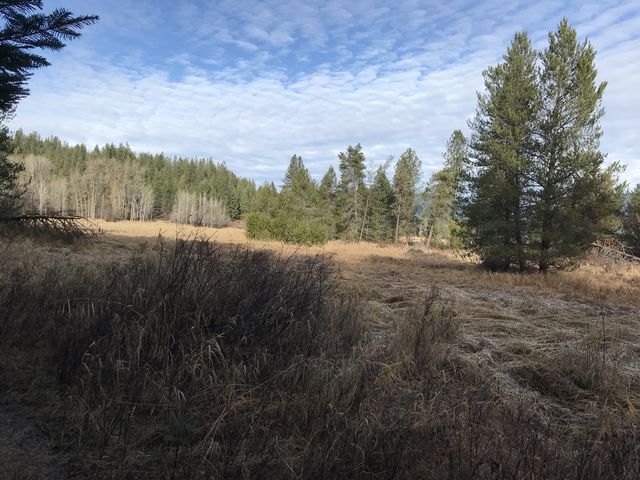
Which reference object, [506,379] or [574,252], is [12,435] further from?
[574,252]

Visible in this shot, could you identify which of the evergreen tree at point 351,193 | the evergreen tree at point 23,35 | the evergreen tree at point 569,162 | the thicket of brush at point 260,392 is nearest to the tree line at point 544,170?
the evergreen tree at point 569,162

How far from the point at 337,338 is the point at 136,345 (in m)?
1.97

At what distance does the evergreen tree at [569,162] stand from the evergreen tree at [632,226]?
36.4 feet

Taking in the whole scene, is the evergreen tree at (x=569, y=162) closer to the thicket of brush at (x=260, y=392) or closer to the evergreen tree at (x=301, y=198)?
the thicket of brush at (x=260, y=392)

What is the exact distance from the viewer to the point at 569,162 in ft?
50.2

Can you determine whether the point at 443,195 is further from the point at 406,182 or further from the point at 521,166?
the point at 521,166

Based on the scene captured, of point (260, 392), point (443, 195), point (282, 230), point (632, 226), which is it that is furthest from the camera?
point (443, 195)

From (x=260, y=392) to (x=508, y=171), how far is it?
1611 centimetres

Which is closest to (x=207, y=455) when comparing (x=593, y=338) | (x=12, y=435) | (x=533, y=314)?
(x=12, y=435)

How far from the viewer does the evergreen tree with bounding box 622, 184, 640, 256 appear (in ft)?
81.3

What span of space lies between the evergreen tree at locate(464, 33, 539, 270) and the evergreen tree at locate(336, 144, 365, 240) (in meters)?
27.9

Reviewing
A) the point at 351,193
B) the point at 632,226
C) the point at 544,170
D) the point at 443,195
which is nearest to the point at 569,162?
the point at 544,170

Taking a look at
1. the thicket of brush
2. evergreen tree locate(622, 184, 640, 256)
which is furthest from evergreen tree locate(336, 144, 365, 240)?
the thicket of brush

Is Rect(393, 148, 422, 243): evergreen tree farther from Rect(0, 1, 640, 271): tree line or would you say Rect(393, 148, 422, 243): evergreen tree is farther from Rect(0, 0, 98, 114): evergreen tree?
Rect(0, 0, 98, 114): evergreen tree
